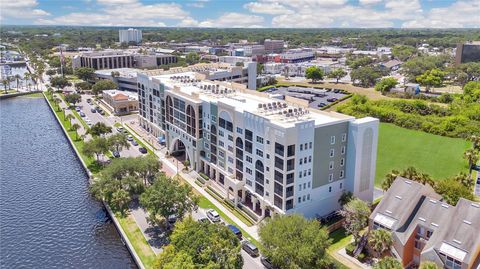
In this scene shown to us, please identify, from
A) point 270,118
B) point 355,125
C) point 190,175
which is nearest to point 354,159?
point 355,125

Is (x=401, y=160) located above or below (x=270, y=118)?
below

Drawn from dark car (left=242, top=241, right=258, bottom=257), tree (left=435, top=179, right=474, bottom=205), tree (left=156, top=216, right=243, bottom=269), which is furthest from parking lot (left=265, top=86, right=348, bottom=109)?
tree (left=156, top=216, right=243, bottom=269)

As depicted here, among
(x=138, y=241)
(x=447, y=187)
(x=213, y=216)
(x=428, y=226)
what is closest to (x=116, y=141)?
(x=213, y=216)

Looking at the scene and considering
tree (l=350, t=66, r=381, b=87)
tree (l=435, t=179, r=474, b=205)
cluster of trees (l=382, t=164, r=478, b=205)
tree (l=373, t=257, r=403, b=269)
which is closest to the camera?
tree (l=373, t=257, r=403, b=269)

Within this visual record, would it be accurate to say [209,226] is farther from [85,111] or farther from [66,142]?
[85,111]

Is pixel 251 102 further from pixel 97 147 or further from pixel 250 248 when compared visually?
pixel 97 147

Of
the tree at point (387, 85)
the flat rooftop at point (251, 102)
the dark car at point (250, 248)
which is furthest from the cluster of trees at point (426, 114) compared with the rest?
the dark car at point (250, 248)

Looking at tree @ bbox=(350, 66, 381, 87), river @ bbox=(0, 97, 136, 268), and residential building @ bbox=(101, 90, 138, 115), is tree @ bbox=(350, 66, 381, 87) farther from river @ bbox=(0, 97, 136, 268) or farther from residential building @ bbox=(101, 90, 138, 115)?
river @ bbox=(0, 97, 136, 268)

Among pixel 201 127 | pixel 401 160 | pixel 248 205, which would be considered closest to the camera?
pixel 248 205
